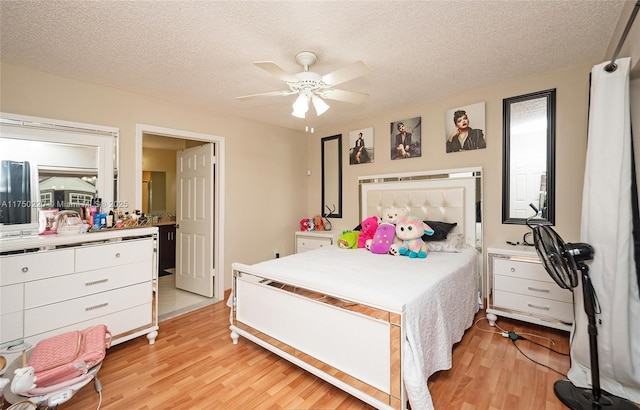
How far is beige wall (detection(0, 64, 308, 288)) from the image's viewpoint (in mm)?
2549

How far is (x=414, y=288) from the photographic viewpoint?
186 cm

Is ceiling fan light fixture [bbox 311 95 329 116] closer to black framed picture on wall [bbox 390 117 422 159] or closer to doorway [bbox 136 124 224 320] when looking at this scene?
black framed picture on wall [bbox 390 117 422 159]

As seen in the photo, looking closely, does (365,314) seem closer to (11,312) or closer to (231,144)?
(11,312)

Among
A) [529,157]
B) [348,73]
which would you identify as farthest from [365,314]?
[529,157]

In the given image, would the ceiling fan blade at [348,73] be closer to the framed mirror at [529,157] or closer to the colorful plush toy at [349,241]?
the colorful plush toy at [349,241]

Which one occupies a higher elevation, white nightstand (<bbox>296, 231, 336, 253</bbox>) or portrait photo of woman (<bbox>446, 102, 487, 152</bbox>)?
portrait photo of woman (<bbox>446, 102, 487, 152</bbox>)

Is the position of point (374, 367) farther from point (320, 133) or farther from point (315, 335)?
point (320, 133)

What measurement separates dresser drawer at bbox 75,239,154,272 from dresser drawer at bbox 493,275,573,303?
341cm

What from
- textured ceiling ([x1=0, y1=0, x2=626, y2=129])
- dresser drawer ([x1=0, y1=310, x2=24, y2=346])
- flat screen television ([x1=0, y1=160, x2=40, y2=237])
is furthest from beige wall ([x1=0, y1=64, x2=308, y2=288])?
dresser drawer ([x1=0, y1=310, x2=24, y2=346])

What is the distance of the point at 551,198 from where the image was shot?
2.81 meters

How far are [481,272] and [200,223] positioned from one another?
3.65 m

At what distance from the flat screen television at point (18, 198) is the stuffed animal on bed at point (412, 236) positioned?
3.45m

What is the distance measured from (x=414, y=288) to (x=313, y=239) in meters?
2.60

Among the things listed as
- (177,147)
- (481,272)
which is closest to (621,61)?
(481,272)
